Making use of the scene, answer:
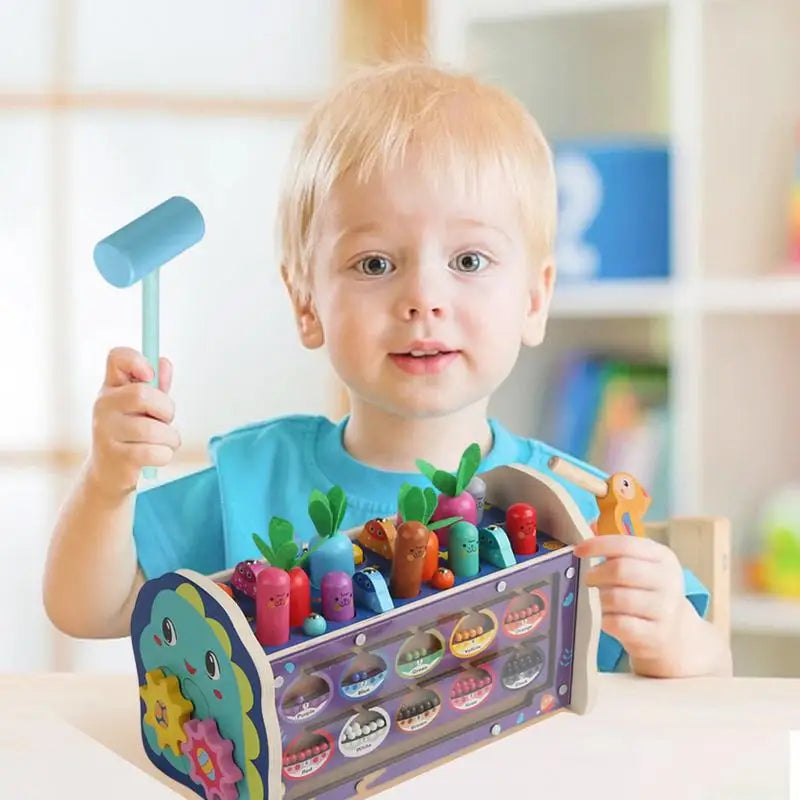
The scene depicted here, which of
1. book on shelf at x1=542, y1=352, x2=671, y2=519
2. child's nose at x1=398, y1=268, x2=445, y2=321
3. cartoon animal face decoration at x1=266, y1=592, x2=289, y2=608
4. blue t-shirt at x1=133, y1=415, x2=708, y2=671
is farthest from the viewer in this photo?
book on shelf at x1=542, y1=352, x2=671, y2=519

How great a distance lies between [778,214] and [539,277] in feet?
3.66

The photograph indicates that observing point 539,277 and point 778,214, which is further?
point 778,214

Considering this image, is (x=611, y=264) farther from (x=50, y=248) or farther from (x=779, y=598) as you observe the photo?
(x=50, y=248)

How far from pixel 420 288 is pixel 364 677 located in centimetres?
34

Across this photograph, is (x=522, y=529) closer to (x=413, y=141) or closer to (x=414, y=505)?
(x=414, y=505)

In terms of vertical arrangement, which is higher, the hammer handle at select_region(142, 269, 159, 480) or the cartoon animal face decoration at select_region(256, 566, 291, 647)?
the hammer handle at select_region(142, 269, 159, 480)

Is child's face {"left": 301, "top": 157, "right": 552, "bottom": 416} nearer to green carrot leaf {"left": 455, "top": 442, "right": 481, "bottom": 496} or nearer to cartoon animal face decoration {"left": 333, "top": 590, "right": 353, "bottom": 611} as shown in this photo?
green carrot leaf {"left": 455, "top": 442, "right": 481, "bottom": 496}

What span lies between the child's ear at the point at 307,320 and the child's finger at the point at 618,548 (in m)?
0.37

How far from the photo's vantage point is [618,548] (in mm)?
744

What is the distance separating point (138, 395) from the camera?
2.60 feet

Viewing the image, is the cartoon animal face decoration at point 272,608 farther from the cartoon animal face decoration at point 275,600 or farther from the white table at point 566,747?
the white table at point 566,747

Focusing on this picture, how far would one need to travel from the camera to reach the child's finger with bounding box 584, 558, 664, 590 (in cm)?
75

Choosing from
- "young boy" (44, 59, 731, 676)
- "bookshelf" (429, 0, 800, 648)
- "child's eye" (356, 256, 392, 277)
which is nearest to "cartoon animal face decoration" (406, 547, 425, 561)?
"young boy" (44, 59, 731, 676)

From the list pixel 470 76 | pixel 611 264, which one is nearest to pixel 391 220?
pixel 470 76
